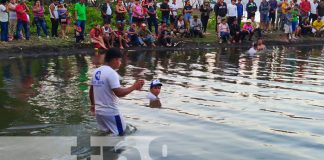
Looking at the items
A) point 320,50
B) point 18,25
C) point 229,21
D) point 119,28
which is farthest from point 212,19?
point 18,25

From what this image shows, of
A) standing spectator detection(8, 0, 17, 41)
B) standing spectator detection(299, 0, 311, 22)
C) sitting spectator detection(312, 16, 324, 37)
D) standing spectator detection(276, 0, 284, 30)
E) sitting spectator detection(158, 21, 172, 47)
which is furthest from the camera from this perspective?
sitting spectator detection(312, 16, 324, 37)

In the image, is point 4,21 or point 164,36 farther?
point 164,36

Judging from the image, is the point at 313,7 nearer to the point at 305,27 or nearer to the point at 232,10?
the point at 305,27

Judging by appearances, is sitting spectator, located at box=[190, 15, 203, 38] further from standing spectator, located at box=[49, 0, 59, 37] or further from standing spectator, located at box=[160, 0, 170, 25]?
standing spectator, located at box=[49, 0, 59, 37]

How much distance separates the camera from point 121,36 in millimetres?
24969

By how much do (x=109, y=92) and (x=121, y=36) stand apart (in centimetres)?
1636

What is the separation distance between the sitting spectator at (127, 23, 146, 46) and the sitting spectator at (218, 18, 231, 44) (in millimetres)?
4666

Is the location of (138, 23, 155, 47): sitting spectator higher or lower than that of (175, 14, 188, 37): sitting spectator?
lower

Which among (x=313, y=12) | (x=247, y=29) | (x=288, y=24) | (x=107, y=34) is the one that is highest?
(x=313, y=12)

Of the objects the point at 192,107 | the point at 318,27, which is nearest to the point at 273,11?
the point at 318,27

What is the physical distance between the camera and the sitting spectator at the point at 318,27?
3272cm

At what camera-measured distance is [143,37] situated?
26.2 metres

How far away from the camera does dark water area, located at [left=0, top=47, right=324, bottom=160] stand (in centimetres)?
912

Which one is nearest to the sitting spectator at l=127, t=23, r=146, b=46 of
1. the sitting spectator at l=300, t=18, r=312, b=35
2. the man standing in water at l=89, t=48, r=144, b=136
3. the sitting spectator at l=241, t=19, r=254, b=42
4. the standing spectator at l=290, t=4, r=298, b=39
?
the sitting spectator at l=241, t=19, r=254, b=42
